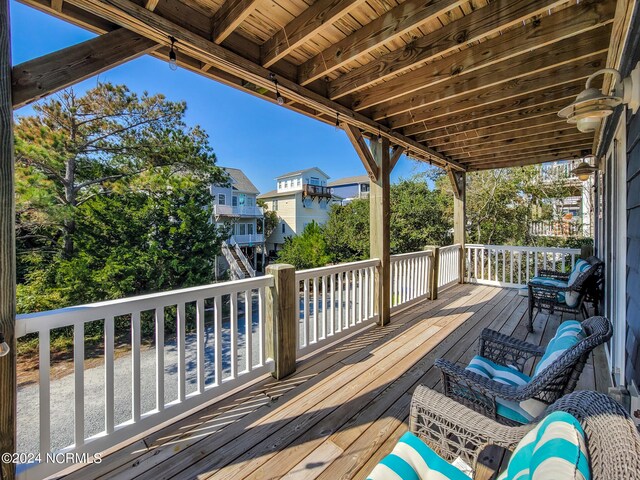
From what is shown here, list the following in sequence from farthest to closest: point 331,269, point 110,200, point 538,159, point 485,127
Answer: point 110,200, point 538,159, point 485,127, point 331,269

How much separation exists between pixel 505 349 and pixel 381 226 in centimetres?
218

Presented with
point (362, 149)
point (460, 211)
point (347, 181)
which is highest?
point (347, 181)

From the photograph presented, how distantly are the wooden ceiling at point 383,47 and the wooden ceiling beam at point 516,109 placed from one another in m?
0.01

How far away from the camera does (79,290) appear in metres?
9.77

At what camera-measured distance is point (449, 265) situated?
20.6ft

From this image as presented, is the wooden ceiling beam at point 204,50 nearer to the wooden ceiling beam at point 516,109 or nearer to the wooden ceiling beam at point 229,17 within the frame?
the wooden ceiling beam at point 229,17

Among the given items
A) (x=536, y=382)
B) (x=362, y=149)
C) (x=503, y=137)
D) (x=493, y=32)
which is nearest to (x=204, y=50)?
(x=493, y=32)

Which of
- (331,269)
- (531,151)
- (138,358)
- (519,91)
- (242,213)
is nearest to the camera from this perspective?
(138,358)

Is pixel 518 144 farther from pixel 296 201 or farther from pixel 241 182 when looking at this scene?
pixel 241 182

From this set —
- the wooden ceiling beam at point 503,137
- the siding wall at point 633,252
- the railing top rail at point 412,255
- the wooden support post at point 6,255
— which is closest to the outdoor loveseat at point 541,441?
the siding wall at point 633,252

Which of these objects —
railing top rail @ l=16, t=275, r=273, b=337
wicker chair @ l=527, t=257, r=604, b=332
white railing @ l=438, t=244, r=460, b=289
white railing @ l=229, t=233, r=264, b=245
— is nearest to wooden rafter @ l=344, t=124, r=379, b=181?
railing top rail @ l=16, t=275, r=273, b=337

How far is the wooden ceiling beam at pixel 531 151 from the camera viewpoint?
4639mm

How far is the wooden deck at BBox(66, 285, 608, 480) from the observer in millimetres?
1663

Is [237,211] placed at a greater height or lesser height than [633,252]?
greater
